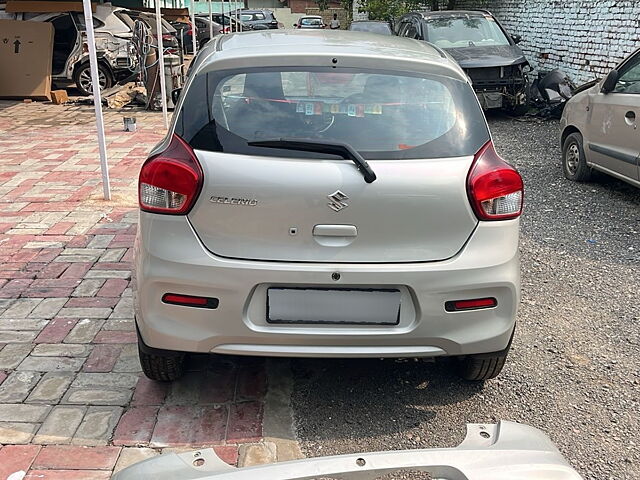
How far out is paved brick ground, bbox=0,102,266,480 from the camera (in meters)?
2.76

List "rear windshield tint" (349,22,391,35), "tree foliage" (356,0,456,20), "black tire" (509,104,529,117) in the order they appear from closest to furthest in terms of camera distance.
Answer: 1. "black tire" (509,104,529,117)
2. "rear windshield tint" (349,22,391,35)
3. "tree foliage" (356,0,456,20)

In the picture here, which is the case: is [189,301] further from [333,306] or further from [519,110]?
[519,110]

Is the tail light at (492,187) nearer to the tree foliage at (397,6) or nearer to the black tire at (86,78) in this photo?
the black tire at (86,78)

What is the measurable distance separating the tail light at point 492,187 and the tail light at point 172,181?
1166 mm

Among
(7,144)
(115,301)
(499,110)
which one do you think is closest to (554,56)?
(499,110)

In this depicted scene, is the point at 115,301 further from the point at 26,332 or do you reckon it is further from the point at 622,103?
the point at 622,103

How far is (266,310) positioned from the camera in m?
2.68

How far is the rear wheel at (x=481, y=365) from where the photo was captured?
3006 millimetres

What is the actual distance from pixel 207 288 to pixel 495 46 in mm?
10372

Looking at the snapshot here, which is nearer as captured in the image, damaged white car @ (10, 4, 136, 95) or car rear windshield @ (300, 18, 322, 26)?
damaged white car @ (10, 4, 136, 95)

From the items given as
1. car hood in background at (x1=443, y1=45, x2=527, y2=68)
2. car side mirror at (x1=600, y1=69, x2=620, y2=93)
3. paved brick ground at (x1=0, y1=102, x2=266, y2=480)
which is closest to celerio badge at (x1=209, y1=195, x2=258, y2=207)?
paved brick ground at (x1=0, y1=102, x2=266, y2=480)

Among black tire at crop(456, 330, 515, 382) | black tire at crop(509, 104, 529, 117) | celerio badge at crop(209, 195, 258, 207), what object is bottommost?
black tire at crop(509, 104, 529, 117)

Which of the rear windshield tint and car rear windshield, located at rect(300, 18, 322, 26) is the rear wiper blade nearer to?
the rear windshield tint

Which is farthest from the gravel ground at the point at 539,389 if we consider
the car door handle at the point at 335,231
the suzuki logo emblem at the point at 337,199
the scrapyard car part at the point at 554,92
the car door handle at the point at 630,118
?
the scrapyard car part at the point at 554,92
